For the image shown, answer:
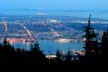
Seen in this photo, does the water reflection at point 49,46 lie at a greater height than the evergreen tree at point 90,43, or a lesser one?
lesser

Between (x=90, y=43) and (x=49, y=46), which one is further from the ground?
(x=90, y=43)

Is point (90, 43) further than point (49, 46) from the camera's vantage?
No

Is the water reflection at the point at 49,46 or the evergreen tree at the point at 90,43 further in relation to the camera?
the water reflection at the point at 49,46

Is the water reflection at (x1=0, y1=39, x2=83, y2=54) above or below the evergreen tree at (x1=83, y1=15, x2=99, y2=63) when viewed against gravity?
below

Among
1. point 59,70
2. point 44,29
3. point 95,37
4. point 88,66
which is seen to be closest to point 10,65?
point 59,70

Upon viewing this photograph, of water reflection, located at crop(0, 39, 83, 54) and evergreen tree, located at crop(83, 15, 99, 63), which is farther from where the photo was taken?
water reflection, located at crop(0, 39, 83, 54)

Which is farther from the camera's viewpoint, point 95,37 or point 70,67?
point 95,37

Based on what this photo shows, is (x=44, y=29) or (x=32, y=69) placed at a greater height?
(x=32, y=69)

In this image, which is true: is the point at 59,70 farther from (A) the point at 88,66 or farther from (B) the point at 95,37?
(B) the point at 95,37

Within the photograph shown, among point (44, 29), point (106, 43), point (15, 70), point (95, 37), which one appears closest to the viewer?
point (15, 70)

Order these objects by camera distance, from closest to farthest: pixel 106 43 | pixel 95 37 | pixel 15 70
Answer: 1. pixel 15 70
2. pixel 106 43
3. pixel 95 37
